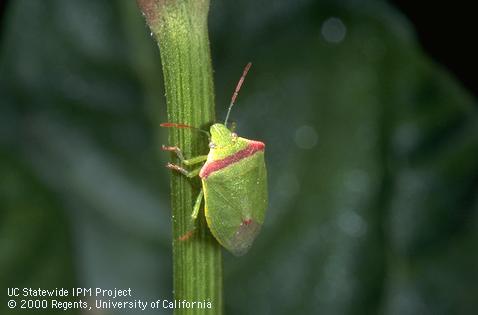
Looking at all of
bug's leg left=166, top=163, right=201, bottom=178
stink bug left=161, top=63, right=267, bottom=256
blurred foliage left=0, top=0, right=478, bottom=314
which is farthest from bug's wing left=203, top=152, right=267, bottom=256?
blurred foliage left=0, top=0, right=478, bottom=314

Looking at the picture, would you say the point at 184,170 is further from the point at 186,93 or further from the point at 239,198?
the point at 239,198

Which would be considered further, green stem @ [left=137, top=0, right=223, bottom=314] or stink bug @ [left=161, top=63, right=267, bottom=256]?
stink bug @ [left=161, top=63, right=267, bottom=256]

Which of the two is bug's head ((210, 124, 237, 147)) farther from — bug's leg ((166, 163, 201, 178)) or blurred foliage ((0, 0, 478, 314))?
blurred foliage ((0, 0, 478, 314))

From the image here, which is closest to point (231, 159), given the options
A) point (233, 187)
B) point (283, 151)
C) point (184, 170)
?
point (233, 187)

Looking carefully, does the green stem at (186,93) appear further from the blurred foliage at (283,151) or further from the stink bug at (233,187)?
the blurred foliage at (283,151)

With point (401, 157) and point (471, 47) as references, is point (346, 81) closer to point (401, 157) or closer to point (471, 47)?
point (401, 157)

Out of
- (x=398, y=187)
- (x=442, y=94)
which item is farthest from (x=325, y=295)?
(x=442, y=94)
